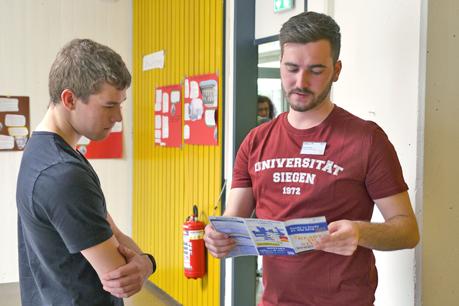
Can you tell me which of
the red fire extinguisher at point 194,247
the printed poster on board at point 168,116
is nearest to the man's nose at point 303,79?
the red fire extinguisher at point 194,247

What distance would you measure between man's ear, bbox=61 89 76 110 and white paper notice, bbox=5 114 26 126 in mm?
4200

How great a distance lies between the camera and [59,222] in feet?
4.69

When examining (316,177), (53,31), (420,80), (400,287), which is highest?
(53,31)

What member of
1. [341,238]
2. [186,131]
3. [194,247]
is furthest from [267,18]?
[341,238]

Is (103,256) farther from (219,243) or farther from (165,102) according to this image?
(165,102)

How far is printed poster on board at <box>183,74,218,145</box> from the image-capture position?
4.07m

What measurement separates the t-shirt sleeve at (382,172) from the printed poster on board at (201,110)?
240 cm

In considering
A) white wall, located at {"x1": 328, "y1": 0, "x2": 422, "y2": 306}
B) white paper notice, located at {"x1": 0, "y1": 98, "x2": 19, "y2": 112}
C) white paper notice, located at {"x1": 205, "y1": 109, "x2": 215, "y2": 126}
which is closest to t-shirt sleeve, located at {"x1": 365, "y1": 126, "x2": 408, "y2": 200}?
white wall, located at {"x1": 328, "y1": 0, "x2": 422, "y2": 306}

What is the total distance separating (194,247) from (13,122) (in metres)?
2.51

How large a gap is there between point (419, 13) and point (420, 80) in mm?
258

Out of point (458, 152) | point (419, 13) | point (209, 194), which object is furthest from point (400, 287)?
point (209, 194)

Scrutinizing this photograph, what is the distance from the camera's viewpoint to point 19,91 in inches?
215

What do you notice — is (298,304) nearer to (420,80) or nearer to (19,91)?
(420,80)

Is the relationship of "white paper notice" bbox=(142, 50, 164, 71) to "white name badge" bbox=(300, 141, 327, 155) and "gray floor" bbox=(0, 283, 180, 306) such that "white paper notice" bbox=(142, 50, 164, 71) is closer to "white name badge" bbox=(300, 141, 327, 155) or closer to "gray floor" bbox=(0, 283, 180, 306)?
"gray floor" bbox=(0, 283, 180, 306)
